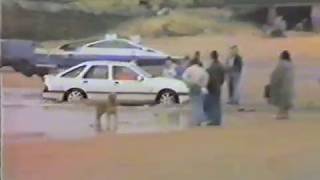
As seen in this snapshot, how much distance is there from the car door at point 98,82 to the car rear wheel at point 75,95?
0.01 metres

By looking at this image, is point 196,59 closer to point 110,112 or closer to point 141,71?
point 141,71

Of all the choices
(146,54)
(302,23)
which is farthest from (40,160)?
(302,23)

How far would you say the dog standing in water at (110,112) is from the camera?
2.15 m

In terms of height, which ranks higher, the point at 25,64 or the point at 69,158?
the point at 25,64

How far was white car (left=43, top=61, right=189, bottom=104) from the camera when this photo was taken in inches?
85.3

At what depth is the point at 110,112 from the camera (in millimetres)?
2156

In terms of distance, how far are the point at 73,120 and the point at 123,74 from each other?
18 centimetres

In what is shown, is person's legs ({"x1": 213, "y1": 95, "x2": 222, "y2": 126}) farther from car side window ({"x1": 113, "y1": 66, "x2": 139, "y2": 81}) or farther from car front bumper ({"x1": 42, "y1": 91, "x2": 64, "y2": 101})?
car front bumper ({"x1": 42, "y1": 91, "x2": 64, "y2": 101})

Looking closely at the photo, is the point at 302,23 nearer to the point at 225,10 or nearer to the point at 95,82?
the point at 225,10

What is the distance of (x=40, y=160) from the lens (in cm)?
212

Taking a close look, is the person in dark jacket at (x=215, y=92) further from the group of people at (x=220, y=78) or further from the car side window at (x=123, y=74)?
the car side window at (x=123, y=74)

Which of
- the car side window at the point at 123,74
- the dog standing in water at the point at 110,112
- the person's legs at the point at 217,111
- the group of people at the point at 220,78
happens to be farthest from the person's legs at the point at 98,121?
the person's legs at the point at 217,111

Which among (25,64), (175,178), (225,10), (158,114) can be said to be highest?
(225,10)

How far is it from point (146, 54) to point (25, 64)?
0.32 m
